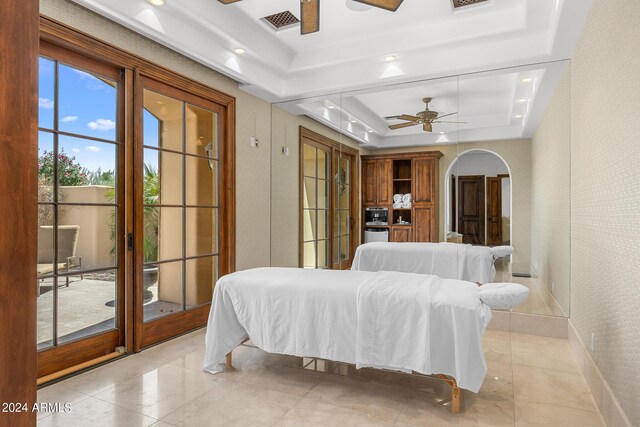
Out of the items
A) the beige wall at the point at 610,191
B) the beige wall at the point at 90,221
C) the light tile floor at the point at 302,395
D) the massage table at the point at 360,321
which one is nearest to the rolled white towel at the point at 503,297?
the massage table at the point at 360,321

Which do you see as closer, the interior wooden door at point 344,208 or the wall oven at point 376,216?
the wall oven at point 376,216

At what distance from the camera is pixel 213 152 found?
3939 mm

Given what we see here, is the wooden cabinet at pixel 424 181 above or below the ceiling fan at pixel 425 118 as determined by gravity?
below

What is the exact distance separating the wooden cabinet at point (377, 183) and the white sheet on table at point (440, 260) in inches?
20.4

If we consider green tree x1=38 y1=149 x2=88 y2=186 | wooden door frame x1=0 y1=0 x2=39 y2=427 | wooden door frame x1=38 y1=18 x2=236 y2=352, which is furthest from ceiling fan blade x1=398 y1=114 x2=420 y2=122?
wooden door frame x1=0 y1=0 x2=39 y2=427

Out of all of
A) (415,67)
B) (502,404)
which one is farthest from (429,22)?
(502,404)

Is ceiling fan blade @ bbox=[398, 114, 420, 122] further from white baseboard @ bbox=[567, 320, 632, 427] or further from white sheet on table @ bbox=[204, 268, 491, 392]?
white baseboard @ bbox=[567, 320, 632, 427]

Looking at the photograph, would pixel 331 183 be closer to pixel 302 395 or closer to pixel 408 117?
pixel 408 117

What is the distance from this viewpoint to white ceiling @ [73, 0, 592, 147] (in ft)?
9.92

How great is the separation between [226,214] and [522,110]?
3.31 metres

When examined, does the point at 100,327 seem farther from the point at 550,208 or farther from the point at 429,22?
the point at 550,208

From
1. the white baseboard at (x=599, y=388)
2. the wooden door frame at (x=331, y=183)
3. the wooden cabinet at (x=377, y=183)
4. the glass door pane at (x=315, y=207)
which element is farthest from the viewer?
the glass door pane at (x=315, y=207)

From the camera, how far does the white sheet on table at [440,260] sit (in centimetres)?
384

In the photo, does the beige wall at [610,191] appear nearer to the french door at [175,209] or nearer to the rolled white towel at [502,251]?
the rolled white towel at [502,251]
